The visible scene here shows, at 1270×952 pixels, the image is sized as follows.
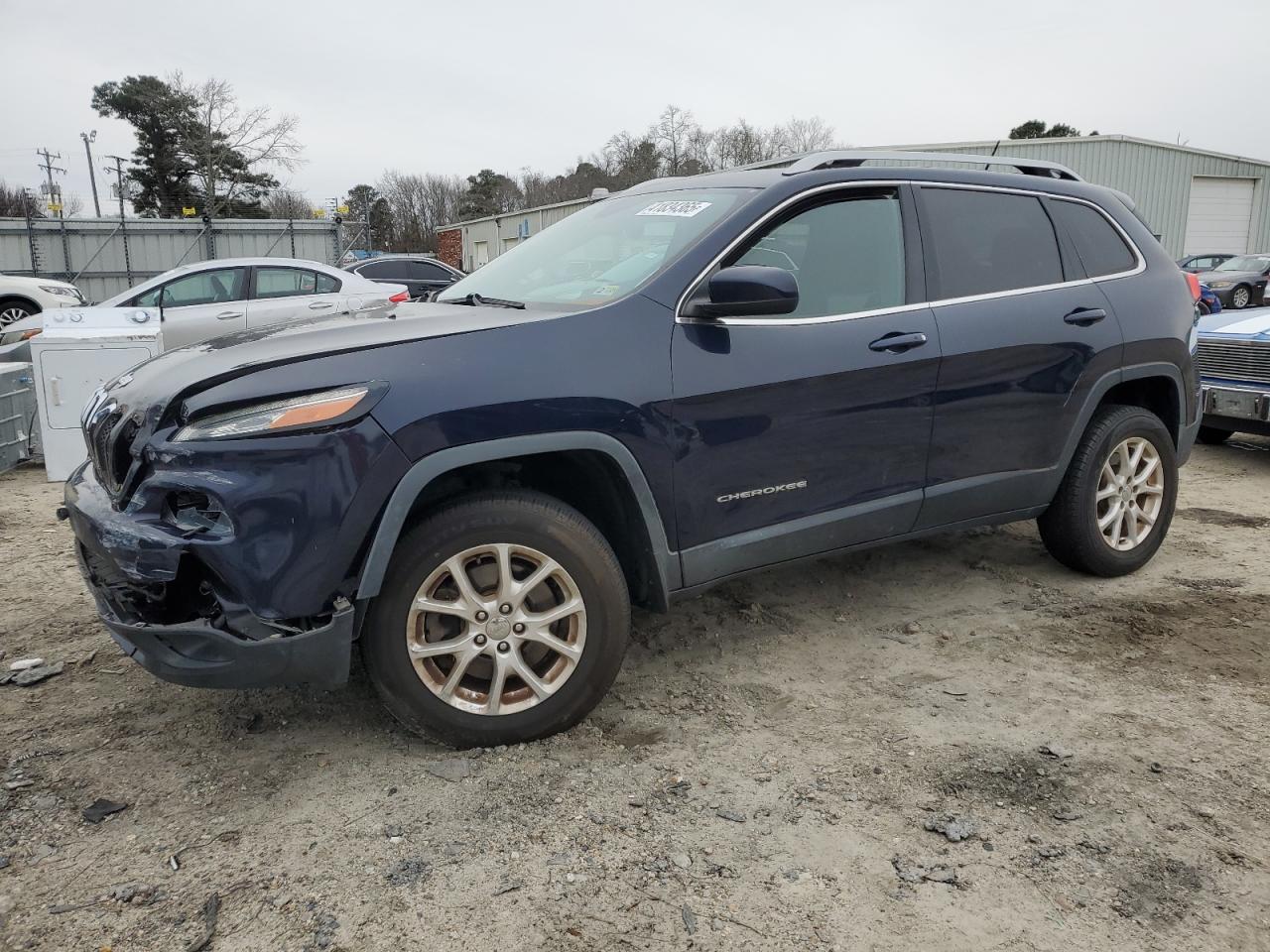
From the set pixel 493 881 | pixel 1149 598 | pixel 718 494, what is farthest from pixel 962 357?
Result: pixel 493 881

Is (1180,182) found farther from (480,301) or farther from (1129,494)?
(480,301)

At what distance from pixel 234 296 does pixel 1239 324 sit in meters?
9.32

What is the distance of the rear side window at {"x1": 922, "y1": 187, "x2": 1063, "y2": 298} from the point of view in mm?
3719

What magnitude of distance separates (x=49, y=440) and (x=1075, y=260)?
6.83m

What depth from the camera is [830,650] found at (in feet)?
12.2

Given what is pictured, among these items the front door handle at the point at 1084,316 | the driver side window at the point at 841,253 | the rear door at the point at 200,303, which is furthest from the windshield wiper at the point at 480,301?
the rear door at the point at 200,303

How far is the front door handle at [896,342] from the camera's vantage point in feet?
11.2

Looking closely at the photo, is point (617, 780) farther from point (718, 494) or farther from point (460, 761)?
point (718, 494)

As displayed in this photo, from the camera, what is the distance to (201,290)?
9852mm

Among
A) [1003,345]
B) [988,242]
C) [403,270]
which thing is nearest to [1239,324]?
[988,242]

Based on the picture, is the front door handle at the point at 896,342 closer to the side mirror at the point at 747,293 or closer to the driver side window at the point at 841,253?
the driver side window at the point at 841,253

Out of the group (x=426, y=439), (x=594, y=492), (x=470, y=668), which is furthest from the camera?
(x=594, y=492)

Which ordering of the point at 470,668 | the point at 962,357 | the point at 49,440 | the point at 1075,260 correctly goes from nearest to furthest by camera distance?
1. the point at 470,668
2. the point at 962,357
3. the point at 1075,260
4. the point at 49,440

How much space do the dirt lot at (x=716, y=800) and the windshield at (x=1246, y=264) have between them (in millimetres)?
23965
